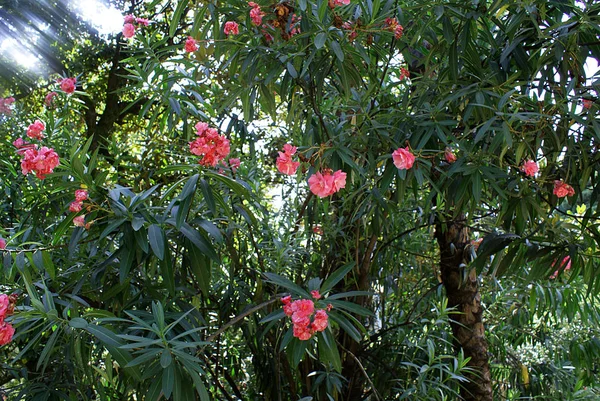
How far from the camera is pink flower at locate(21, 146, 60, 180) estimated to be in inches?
53.7

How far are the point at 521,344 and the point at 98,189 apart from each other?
6.59ft

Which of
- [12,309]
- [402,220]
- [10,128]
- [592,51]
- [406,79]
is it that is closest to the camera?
[12,309]

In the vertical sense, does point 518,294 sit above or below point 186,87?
below

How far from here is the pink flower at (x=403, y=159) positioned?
141cm

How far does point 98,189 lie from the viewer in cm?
137

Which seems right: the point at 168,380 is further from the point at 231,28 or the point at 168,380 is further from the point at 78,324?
the point at 231,28

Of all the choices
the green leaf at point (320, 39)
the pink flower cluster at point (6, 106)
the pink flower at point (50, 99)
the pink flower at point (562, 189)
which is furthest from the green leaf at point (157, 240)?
the pink flower cluster at point (6, 106)

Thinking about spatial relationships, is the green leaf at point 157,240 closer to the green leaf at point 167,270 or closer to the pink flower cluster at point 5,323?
the green leaf at point 167,270

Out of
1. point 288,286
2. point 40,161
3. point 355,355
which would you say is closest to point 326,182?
point 288,286

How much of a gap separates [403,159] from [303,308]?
44 centimetres

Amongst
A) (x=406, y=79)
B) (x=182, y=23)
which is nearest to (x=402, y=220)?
(x=406, y=79)

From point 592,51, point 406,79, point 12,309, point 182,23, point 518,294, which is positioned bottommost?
point 12,309

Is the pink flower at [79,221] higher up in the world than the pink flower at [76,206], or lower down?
lower down

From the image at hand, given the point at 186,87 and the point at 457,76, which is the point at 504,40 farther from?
the point at 186,87
